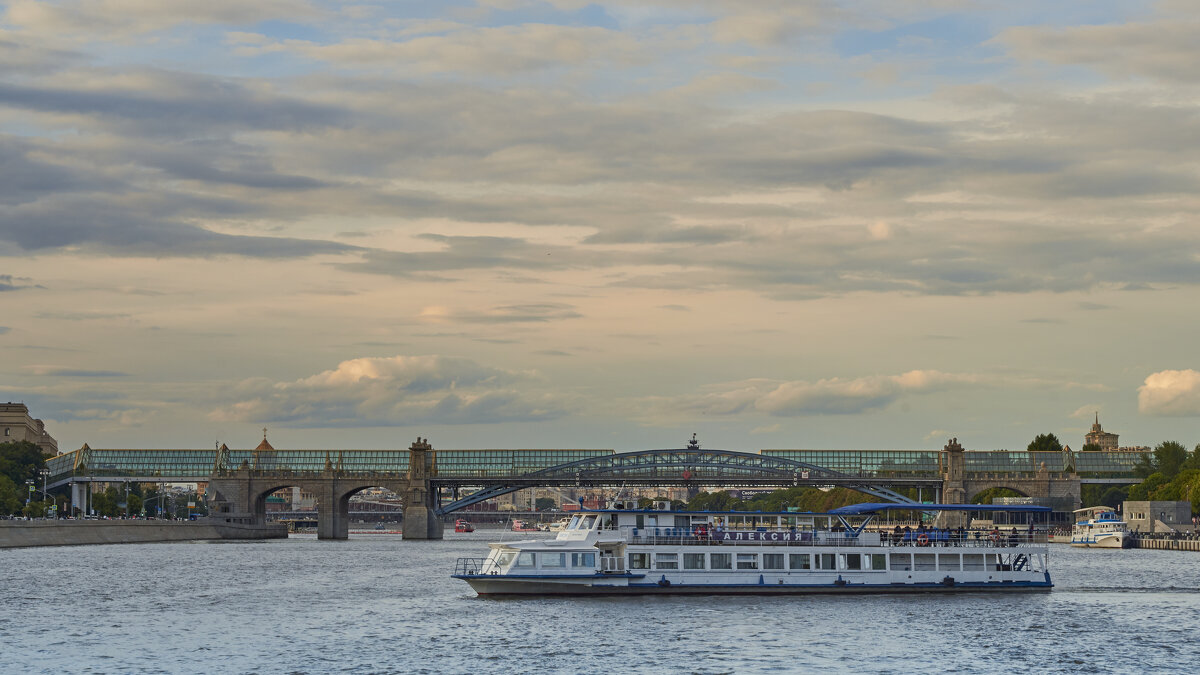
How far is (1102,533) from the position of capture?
608ft

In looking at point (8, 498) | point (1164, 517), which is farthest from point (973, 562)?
point (8, 498)

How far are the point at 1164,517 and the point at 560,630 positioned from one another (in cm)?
14193

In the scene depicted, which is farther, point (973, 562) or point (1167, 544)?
point (1167, 544)

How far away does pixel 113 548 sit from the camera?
164 meters

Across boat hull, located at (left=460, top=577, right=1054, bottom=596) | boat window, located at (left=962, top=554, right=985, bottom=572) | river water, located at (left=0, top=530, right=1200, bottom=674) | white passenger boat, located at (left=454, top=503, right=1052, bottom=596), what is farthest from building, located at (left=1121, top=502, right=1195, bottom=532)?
boat hull, located at (left=460, top=577, right=1054, bottom=596)

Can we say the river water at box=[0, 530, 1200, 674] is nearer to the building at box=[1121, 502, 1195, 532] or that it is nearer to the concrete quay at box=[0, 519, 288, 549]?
the concrete quay at box=[0, 519, 288, 549]

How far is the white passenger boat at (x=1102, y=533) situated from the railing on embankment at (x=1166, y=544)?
6.81 feet

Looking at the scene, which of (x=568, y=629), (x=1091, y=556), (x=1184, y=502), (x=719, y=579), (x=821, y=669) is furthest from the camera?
(x=1184, y=502)

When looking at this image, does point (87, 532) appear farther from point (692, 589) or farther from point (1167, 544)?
point (1167, 544)

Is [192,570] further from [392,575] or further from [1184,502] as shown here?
[1184,502]

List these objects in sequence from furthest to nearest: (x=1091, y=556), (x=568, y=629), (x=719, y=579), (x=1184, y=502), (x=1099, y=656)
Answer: (x=1184, y=502), (x=1091, y=556), (x=719, y=579), (x=568, y=629), (x=1099, y=656)

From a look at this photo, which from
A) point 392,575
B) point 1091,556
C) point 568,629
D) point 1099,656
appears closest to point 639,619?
point 568,629

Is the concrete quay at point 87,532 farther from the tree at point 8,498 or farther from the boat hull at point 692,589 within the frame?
the boat hull at point 692,589

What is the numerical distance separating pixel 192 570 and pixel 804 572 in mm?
54483
